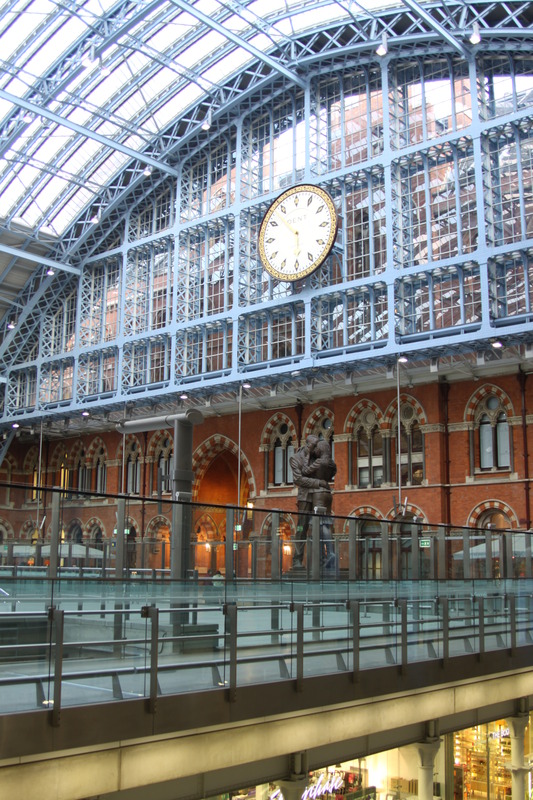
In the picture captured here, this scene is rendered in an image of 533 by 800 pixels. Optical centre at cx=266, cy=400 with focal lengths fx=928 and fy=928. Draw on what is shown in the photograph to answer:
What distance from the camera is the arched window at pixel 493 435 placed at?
34812mm

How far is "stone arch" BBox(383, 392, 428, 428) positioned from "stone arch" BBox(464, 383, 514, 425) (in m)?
1.82

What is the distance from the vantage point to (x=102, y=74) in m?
39.7

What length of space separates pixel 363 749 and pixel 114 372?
125ft

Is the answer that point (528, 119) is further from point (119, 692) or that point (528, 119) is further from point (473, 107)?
point (119, 692)

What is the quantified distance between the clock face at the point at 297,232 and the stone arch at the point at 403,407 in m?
6.36

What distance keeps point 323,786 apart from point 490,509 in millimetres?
24700

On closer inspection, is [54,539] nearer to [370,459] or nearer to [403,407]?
[403,407]

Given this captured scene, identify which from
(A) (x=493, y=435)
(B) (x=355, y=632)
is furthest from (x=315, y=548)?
(A) (x=493, y=435)

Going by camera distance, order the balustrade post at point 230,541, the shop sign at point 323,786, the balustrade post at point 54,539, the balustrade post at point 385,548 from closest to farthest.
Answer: the balustrade post at point 54,539, the balustrade post at point 230,541, the shop sign at point 323,786, the balustrade post at point 385,548

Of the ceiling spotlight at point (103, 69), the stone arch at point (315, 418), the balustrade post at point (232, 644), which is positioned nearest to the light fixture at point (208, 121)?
the ceiling spotlight at point (103, 69)

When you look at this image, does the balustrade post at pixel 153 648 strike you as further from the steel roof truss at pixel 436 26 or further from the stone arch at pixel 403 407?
the stone arch at pixel 403 407

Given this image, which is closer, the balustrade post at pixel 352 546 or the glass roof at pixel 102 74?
the balustrade post at pixel 352 546

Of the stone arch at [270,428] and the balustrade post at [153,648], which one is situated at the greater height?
the stone arch at [270,428]

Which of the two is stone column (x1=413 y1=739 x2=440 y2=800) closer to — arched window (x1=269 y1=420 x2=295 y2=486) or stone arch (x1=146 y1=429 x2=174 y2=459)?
arched window (x1=269 y1=420 x2=295 y2=486)
